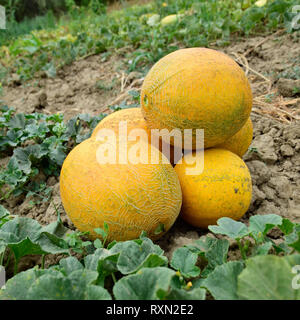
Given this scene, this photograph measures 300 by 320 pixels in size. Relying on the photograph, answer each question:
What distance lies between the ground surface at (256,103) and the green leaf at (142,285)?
58 centimetres

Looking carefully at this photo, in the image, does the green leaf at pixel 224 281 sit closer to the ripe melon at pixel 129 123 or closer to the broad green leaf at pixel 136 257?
the broad green leaf at pixel 136 257

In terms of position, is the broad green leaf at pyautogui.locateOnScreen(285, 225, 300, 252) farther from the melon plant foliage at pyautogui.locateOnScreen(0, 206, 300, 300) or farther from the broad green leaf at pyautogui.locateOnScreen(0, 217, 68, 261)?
the broad green leaf at pyautogui.locateOnScreen(0, 217, 68, 261)

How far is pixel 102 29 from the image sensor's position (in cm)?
510

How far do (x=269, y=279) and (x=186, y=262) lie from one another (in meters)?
0.40

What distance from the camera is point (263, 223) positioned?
130 centimetres

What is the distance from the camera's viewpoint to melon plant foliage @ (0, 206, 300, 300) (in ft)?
3.21

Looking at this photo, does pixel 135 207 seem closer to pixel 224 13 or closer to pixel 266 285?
pixel 266 285

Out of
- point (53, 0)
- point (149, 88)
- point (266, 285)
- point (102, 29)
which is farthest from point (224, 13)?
point (53, 0)

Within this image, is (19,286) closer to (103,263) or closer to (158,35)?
(103,263)

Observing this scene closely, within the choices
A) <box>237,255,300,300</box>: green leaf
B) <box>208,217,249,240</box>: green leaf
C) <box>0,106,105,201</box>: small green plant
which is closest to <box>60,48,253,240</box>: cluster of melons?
<box>208,217,249,240</box>: green leaf

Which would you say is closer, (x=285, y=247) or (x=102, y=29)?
(x=285, y=247)

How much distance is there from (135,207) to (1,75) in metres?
4.06

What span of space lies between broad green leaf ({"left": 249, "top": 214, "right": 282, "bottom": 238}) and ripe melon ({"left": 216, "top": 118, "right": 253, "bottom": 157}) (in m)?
0.64

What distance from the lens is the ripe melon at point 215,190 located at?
1.68 metres
